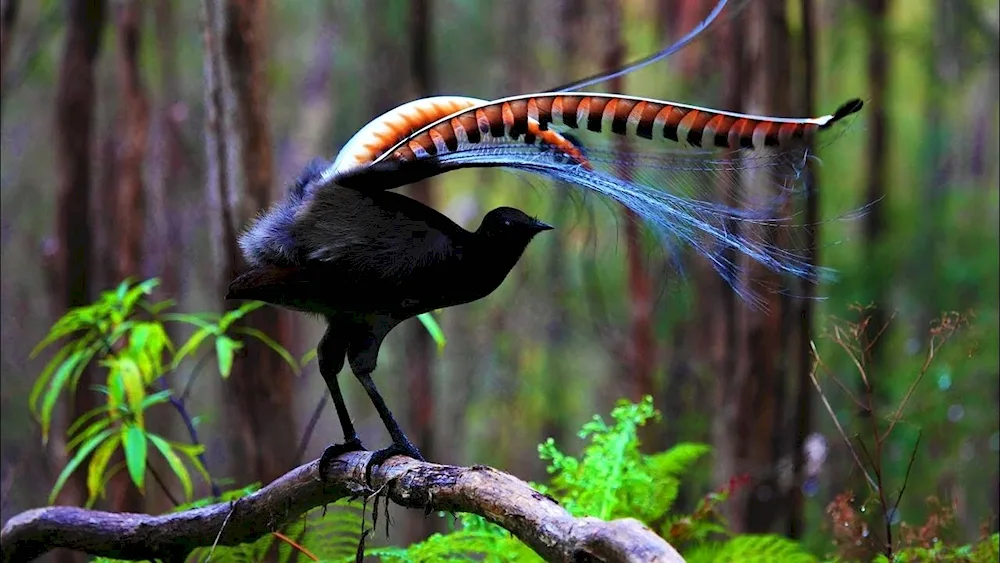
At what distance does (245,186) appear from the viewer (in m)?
4.07

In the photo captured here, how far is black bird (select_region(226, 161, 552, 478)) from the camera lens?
201 centimetres

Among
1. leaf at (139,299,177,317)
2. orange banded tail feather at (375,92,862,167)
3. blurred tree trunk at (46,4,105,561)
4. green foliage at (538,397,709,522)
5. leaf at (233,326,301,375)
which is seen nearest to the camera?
orange banded tail feather at (375,92,862,167)

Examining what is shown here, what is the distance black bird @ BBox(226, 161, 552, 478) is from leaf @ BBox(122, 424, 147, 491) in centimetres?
81

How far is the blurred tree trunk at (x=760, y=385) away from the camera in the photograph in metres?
5.61

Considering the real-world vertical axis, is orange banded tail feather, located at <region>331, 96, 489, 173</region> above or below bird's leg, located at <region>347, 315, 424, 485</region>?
above

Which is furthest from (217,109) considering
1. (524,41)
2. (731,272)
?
(524,41)

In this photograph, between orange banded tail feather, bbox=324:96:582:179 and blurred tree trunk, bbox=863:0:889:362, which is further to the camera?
blurred tree trunk, bbox=863:0:889:362

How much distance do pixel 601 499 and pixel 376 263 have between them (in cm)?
119

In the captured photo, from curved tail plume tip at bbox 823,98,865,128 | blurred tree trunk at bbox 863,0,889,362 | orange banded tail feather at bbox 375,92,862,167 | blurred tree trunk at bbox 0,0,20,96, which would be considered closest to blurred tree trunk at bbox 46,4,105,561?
blurred tree trunk at bbox 0,0,20,96

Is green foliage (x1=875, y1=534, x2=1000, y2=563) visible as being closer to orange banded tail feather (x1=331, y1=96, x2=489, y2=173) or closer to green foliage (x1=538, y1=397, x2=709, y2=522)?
green foliage (x1=538, y1=397, x2=709, y2=522)

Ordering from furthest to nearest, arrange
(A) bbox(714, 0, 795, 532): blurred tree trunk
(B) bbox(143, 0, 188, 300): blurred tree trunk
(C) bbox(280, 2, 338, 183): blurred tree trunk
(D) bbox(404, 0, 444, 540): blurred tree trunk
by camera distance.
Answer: (C) bbox(280, 2, 338, 183): blurred tree trunk
(B) bbox(143, 0, 188, 300): blurred tree trunk
(D) bbox(404, 0, 444, 540): blurred tree trunk
(A) bbox(714, 0, 795, 532): blurred tree trunk

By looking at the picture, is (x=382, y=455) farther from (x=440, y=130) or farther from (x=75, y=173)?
(x=75, y=173)

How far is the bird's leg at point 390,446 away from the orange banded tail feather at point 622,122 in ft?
2.01

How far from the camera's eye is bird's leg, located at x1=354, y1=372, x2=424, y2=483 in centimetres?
212
